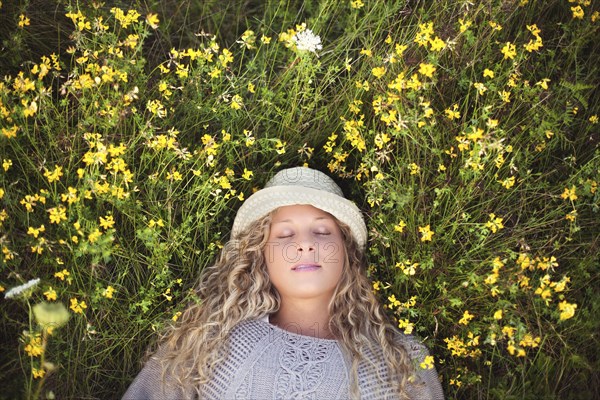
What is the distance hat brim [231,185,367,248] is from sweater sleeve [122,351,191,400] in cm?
79

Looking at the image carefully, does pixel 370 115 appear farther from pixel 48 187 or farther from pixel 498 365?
pixel 48 187

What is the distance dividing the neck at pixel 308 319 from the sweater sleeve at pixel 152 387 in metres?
0.57

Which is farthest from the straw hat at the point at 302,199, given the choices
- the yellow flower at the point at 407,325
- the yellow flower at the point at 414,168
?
the yellow flower at the point at 407,325

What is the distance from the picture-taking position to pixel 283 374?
2.96m

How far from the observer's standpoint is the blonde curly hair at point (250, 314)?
307 cm

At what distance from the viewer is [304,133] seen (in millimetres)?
3578

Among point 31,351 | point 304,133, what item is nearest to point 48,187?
point 31,351

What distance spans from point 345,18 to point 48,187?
1.85m

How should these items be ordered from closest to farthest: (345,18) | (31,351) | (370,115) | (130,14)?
(31,351) < (130,14) < (370,115) < (345,18)

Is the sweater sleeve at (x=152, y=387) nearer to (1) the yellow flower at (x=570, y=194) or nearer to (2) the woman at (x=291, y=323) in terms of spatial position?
(2) the woman at (x=291, y=323)

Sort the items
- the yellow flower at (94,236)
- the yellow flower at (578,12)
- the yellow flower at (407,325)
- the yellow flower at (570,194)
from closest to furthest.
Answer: the yellow flower at (94,236)
the yellow flower at (570,194)
the yellow flower at (407,325)
the yellow flower at (578,12)

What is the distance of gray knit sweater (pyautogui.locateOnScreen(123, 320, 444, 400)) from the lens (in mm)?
2936

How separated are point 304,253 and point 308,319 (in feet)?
1.17

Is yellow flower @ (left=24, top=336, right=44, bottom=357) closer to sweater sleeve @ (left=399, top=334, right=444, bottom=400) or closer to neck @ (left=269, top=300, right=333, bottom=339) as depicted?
neck @ (left=269, top=300, right=333, bottom=339)
